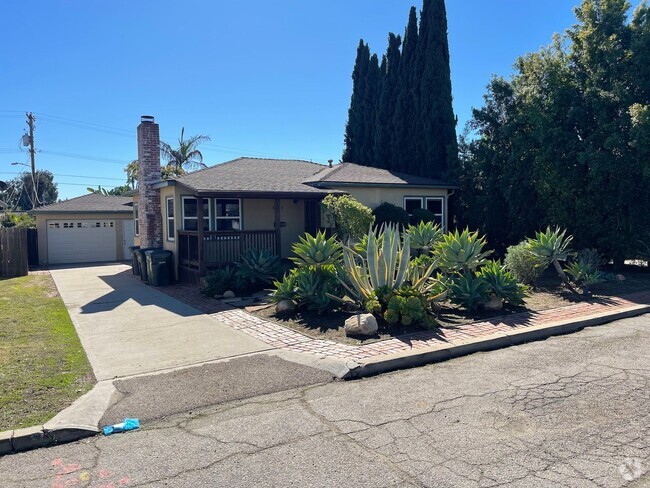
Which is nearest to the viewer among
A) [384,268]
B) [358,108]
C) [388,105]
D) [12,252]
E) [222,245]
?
[384,268]

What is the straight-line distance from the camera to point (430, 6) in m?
23.2

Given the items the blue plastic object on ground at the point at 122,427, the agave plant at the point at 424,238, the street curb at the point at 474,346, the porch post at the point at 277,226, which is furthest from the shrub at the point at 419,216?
the blue plastic object on ground at the point at 122,427

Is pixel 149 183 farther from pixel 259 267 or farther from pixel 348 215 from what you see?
pixel 348 215

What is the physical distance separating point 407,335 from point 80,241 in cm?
2100

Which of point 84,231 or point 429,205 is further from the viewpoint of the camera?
point 84,231

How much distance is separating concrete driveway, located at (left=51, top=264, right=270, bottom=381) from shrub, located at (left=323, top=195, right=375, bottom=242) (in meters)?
5.36

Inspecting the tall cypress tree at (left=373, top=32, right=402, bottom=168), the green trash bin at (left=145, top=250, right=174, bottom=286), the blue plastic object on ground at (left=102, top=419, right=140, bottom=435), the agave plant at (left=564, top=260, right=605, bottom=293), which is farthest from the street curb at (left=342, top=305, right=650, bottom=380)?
the tall cypress tree at (left=373, top=32, right=402, bottom=168)

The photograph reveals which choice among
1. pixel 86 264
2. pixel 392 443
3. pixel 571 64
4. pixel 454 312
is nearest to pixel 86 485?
pixel 392 443

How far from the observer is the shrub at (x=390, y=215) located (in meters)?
17.1

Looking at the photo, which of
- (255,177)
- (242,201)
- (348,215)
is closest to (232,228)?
(242,201)

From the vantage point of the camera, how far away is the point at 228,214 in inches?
640

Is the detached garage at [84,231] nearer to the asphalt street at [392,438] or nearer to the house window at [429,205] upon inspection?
the house window at [429,205]

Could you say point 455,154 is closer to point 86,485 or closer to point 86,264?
point 86,264

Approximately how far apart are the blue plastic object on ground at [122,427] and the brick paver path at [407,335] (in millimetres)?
2895
